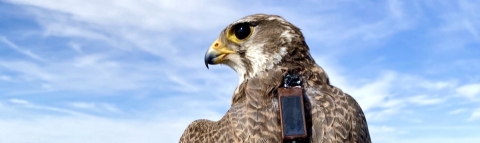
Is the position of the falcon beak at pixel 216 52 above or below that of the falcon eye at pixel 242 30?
below

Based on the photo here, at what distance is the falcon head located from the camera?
187 inches

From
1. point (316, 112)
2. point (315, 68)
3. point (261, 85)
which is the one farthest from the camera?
point (315, 68)

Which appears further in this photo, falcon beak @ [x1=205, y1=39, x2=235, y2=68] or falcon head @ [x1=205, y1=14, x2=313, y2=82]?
falcon beak @ [x1=205, y1=39, x2=235, y2=68]

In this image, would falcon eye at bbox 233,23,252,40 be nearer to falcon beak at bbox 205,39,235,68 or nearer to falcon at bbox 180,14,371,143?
falcon at bbox 180,14,371,143

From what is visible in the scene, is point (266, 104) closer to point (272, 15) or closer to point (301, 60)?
point (301, 60)

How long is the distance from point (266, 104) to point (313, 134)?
1.49 ft

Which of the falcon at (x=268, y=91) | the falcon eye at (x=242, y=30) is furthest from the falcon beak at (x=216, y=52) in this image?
the falcon eye at (x=242, y=30)

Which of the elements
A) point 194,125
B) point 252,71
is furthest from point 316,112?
point 194,125

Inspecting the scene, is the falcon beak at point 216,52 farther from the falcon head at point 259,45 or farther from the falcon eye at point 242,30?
the falcon eye at point 242,30

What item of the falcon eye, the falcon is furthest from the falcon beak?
the falcon eye

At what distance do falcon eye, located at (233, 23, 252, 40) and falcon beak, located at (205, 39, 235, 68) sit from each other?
0.61 ft

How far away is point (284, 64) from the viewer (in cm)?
462

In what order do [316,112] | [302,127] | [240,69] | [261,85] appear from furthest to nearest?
1. [240,69]
2. [261,85]
3. [316,112]
4. [302,127]

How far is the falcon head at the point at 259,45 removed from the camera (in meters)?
4.75
